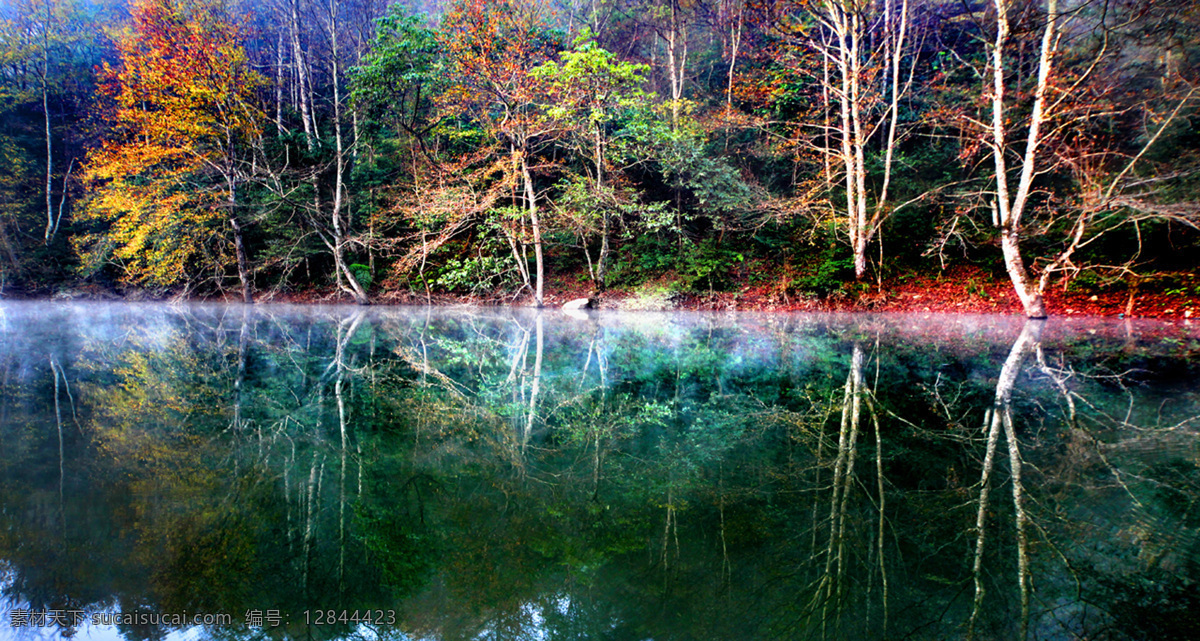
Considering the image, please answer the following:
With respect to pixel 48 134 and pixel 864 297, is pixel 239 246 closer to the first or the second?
pixel 48 134

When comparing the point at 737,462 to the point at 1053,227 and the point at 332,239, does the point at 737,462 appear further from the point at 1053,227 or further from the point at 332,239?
the point at 332,239

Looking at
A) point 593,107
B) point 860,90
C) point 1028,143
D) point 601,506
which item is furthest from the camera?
point 593,107

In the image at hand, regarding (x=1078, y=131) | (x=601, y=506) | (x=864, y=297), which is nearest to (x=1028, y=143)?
(x=1078, y=131)

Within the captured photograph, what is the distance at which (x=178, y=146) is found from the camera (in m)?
16.6

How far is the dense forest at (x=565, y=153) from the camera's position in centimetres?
1301

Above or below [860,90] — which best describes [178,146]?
below

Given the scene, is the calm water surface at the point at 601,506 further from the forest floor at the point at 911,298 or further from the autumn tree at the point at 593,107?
the autumn tree at the point at 593,107

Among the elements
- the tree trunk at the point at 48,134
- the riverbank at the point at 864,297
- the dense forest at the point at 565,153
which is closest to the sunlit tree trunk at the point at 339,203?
the dense forest at the point at 565,153

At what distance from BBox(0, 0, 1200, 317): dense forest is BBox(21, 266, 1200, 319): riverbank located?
0.24 metres

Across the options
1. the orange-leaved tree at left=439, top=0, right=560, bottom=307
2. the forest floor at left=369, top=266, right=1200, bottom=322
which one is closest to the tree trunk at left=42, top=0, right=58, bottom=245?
the forest floor at left=369, top=266, right=1200, bottom=322

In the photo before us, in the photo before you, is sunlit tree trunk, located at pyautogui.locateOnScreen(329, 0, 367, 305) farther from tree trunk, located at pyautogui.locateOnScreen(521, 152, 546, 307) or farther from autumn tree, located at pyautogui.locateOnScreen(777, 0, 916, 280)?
autumn tree, located at pyautogui.locateOnScreen(777, 0, 916, 280)

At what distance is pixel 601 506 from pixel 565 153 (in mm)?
17865

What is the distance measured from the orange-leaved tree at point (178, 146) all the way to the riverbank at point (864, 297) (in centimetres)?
224

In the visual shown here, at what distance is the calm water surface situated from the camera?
5.46 ft
